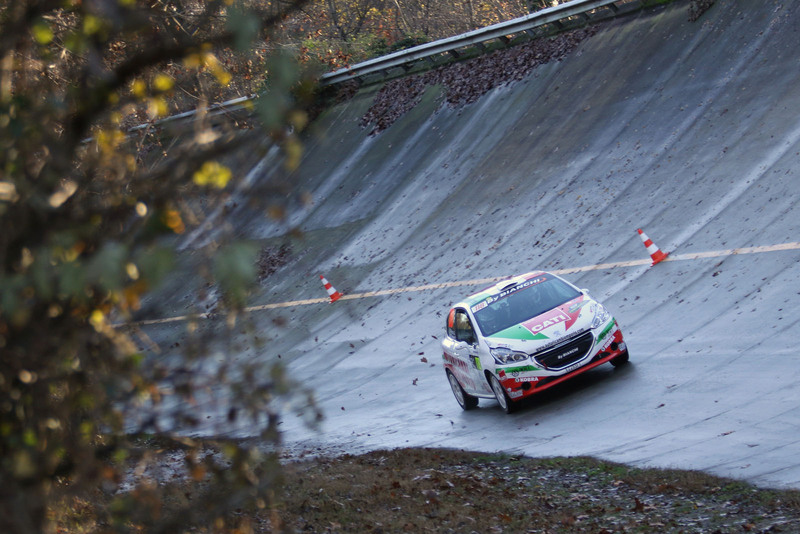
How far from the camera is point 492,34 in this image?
3353 cm

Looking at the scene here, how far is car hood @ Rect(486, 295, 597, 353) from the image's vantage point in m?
14.0

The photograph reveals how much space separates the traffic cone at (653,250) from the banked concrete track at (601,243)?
21 cm

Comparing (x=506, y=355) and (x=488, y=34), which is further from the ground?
(x=506, y=355)

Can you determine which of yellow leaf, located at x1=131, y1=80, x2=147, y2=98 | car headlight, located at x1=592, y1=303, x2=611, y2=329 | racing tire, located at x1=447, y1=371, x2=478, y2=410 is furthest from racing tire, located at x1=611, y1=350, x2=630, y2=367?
yellow leaf, located at x1=131, y1=80, x2=147, y2=98

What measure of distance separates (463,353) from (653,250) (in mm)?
5402

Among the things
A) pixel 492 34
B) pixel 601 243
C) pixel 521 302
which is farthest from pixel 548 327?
pixel 492 34

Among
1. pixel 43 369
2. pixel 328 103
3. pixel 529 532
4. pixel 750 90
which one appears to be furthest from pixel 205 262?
pixel 328 103

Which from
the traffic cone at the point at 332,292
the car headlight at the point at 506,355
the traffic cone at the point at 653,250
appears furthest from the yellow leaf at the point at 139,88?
the traffic cone at the point at 332,292

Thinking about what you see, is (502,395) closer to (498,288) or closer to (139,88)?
(498,288)

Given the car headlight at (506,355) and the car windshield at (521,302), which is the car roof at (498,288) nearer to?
the car windshield at (521,302)

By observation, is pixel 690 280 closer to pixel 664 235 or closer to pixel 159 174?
pixel 664 235

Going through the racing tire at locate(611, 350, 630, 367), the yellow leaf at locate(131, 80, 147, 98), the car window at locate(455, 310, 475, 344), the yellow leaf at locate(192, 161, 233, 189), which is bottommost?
the car window at locate(455, 310, 475, 344)

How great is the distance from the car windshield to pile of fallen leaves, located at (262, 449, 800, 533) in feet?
10.3

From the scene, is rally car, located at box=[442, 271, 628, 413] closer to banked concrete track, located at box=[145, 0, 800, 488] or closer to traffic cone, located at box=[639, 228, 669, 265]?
banked concrete track, located at box=[145, 0, 800, 488]
